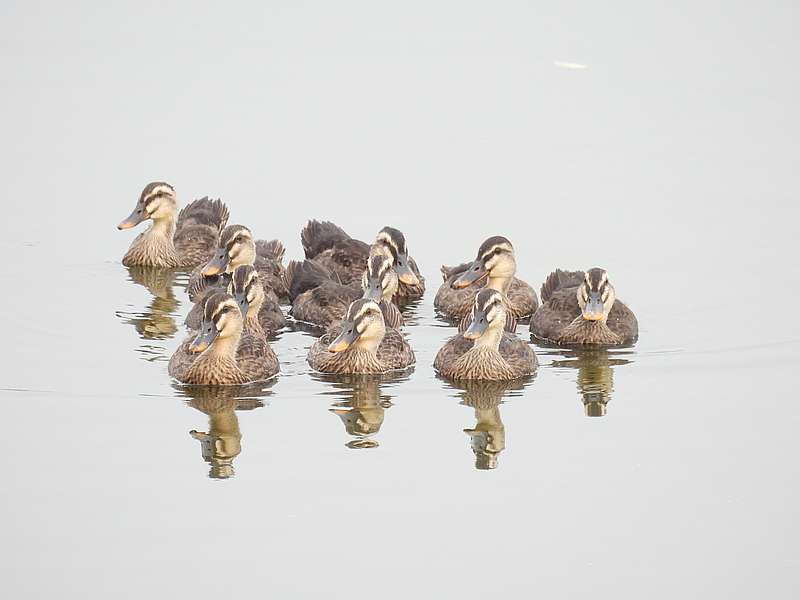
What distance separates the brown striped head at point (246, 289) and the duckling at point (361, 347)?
0.76 m

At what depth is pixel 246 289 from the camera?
14102mm

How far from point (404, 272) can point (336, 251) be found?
1118mm

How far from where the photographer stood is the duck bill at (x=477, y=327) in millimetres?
13328

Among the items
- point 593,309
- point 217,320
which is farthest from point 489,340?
point 217,320

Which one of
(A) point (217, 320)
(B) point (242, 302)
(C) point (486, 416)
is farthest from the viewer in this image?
(B) point (242, 302)

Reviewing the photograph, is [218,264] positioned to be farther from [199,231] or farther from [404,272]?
[199,231]

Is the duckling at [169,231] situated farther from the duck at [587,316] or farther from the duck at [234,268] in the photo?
the duck at [587,316]

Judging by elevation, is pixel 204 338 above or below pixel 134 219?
below

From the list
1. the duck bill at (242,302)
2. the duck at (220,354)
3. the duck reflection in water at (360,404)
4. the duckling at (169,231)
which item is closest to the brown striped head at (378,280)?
the duck bill at (242,302)

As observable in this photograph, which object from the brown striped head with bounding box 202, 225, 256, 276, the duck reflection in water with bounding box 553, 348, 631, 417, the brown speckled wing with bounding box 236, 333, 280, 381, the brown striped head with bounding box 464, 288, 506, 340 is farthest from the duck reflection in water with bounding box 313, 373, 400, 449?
the brown striped head with bounding box 202, 225, 256, 276

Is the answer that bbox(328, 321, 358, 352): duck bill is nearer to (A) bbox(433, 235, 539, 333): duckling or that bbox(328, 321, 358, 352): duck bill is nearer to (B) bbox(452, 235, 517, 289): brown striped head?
(A) bbox(433, 235, 539, 333): duckling

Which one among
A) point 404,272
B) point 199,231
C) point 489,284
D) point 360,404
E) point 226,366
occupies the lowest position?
point 360,404

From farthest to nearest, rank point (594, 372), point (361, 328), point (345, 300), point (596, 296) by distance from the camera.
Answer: point (345, 300) → point (596, 296) → point (594, 372) → point (361, 328)

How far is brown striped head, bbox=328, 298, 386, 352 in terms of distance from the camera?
13.3 meters
